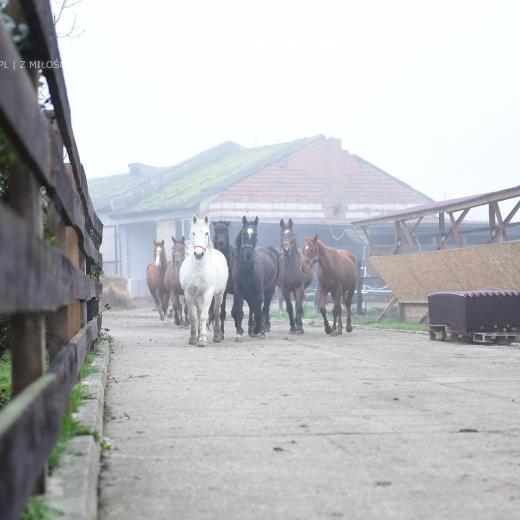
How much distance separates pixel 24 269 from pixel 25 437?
0.45 m

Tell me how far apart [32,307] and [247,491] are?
1.75 m

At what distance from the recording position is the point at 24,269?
7.26 feet

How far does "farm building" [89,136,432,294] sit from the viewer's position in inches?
1741

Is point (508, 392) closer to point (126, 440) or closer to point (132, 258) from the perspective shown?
point (126, 440)

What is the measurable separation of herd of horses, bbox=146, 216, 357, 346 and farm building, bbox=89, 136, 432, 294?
77.7ft

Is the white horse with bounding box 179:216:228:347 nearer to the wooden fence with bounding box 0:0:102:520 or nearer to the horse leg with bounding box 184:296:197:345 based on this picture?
the horse leg with bounding box 184:296:197:345

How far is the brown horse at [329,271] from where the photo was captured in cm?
1695

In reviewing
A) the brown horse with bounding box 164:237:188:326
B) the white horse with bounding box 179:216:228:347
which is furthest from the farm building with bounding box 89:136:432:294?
the white horse with bounding box 179:216:228:347

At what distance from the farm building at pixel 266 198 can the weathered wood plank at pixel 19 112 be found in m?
39.0

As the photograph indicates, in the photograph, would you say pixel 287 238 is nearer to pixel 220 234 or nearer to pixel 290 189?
pixel 220 234

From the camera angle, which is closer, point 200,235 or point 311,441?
point 311,441

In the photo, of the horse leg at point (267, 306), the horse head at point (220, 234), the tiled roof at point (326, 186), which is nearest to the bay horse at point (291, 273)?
the horse leg at point (267, 306)

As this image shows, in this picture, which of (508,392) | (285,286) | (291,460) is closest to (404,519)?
(291,460)

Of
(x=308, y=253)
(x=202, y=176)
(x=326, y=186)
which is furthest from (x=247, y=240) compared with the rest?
(x=202, y=176)
